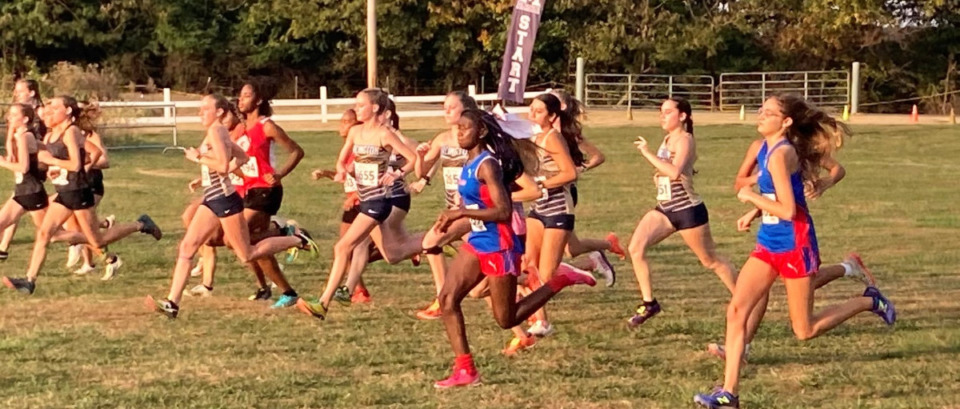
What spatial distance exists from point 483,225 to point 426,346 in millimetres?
1622

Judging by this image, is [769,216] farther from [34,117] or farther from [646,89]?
[646,89]

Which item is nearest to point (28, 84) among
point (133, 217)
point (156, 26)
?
point (133, 217)

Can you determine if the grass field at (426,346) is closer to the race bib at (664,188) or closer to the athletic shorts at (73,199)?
the athletic shorts at (73,199)

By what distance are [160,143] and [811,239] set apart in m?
26.6

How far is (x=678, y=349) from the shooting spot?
8.93 m

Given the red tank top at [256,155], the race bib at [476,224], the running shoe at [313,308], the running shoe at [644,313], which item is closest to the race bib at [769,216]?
the race bib at [476,224]

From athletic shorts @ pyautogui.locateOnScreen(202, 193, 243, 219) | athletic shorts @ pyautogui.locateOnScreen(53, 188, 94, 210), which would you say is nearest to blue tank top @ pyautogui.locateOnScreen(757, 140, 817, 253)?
athletic shorts @ pyautogui.locateOnScreen(202, 193, 243, 219)

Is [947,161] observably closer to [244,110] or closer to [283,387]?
[244,110]

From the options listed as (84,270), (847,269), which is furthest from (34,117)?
(847,269)

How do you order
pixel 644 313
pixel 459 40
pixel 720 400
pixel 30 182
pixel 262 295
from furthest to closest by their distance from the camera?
Answer: pixel 459 40 → pixel 30 182 → pixel 262 295 → pixel 644 313 → pixel 720 400

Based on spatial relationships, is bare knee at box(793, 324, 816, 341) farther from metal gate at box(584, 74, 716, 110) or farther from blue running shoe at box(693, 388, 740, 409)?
metal gate at box(584, 74, 716, 110)

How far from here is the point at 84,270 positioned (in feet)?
41.5

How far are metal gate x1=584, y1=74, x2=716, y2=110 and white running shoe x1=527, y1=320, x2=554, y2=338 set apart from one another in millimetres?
42968

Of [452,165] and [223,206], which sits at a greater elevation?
[452,165]
